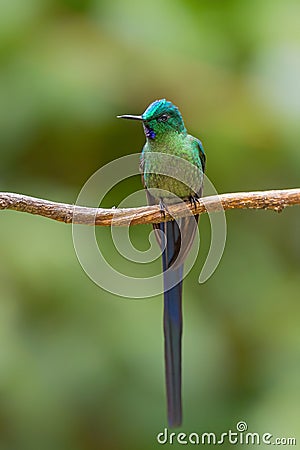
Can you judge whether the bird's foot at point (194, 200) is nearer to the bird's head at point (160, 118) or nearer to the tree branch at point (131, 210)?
the tree branch at point (131, 210)

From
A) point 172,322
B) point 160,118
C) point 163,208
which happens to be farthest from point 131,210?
point 172,322

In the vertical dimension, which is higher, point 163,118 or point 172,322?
point 163,118

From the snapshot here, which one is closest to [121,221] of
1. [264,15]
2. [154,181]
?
[154,181]

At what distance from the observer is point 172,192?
70.6 inches

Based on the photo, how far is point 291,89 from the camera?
108 inches

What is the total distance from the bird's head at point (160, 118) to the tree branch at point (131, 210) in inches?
6.8

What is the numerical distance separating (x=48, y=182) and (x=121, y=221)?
112cm

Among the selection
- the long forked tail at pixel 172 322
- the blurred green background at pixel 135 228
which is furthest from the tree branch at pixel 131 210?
the blurred green background at pixel 135 228

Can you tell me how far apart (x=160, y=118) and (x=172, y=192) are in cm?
22

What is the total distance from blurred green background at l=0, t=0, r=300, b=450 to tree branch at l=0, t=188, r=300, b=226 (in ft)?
3.19

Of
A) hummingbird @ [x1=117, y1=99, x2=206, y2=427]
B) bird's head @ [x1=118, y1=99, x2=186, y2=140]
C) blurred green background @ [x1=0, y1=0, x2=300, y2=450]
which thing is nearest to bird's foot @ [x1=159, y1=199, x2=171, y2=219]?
hummingbird @ [x1=117, y1=99, x2=206, y2=427]

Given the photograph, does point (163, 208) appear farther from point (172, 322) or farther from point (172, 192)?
point (172, 322)

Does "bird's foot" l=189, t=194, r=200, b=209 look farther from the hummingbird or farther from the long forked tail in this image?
the long forked tail

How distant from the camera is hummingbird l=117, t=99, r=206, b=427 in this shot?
5.57 ft
